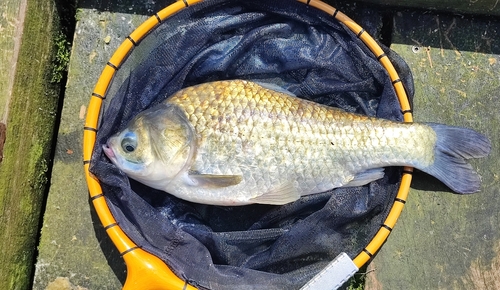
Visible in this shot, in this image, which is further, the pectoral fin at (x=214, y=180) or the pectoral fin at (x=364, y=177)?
the pectoral fin at (x=364, y=177)

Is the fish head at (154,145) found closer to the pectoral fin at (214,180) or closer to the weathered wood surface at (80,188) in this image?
the pectoral fin at (214,180)

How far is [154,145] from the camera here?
86.5 inches

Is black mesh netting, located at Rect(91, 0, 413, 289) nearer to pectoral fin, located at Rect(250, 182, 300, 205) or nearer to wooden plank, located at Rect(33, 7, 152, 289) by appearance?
pectoral fin, located at Rect(250, 182, 300, 205)

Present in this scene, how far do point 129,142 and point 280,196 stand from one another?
730 mm

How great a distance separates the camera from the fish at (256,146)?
7.20 ft

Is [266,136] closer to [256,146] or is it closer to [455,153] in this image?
[256,146]

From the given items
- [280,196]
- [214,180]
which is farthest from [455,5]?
[214,180]

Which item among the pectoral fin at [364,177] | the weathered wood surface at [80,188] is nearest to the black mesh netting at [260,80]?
the pectoral fin at [364,177]

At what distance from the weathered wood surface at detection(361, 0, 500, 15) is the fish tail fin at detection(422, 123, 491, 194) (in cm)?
70

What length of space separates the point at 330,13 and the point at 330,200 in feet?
2.92

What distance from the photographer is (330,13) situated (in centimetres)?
234

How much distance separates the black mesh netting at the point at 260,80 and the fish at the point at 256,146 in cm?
10

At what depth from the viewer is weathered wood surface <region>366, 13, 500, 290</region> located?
262 cm

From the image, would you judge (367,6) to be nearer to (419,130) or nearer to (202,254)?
(419,130)
